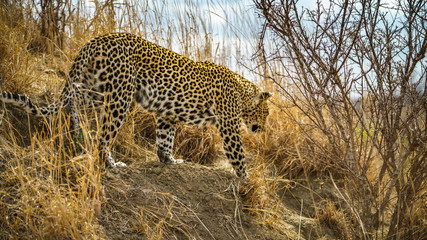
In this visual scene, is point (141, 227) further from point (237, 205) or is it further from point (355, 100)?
point (355, 100)

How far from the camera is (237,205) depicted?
461 cm

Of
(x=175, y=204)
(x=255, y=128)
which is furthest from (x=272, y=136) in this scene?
(x=175, y=204)

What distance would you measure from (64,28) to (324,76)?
519 cm

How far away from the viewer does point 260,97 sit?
562 cm

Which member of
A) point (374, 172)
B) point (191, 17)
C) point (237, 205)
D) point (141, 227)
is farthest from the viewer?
point (191, 17)

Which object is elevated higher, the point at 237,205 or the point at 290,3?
the point at 290,3

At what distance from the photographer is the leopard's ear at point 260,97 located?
5586mm

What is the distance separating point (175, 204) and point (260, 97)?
209 cm

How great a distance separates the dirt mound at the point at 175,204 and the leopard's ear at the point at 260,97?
3.48 feet

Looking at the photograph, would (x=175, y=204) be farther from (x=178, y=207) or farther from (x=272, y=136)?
(x=272, y=136)

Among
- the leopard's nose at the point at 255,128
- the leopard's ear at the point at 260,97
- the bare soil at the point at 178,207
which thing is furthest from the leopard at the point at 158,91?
the bare soil at the point at 178,207

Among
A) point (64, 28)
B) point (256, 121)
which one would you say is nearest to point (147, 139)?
point (256, 121)

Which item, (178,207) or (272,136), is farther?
(272,136)

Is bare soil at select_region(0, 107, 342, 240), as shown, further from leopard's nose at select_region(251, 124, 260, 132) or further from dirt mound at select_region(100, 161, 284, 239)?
leopard's nose at select_region(251, 124, 260, 132)
